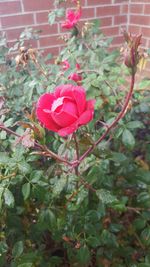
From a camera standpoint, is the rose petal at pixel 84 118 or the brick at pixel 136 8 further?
the brick at pixel 136 8

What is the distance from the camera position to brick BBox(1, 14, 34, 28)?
1.81 meters

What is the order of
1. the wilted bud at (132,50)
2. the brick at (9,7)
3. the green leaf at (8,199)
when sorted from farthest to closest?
the brick at (9,7) → the green leaf at (8,199) → the wilted bud at (132,50)

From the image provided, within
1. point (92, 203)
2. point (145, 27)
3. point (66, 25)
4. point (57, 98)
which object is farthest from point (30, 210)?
point (145, 27)

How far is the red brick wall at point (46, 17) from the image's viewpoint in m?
1.81

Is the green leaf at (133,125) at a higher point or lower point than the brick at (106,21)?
lower

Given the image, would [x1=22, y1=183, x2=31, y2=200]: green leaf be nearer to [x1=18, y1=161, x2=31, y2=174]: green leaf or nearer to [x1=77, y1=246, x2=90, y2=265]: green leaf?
[x1=18, y1=161, x2=31, y2=174]: green leaf

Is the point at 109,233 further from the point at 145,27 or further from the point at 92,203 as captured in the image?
the point at 145,27

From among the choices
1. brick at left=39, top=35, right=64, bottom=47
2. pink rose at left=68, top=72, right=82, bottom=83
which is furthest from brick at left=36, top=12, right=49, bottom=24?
pink rose at left=68, top=72, right=82, bottom=83

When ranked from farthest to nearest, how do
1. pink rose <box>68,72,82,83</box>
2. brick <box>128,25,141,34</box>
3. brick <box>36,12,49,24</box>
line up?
brick <box>128,25,141,34</box> < brick <box>36,12,49,24</box> < pink rose <box>68,72,82,83</box>

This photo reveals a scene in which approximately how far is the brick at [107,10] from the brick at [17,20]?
47 centimetres

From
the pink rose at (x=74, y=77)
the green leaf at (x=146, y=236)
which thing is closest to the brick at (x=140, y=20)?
the pink rose at (x=74, y=77)

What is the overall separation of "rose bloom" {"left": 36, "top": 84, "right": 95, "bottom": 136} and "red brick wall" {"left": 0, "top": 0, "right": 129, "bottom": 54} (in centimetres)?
134

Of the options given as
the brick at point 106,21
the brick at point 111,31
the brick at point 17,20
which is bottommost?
the brick at point 111,31

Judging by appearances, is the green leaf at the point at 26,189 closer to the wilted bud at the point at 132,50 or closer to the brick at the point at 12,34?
the wilted bud at the point at 132,50
